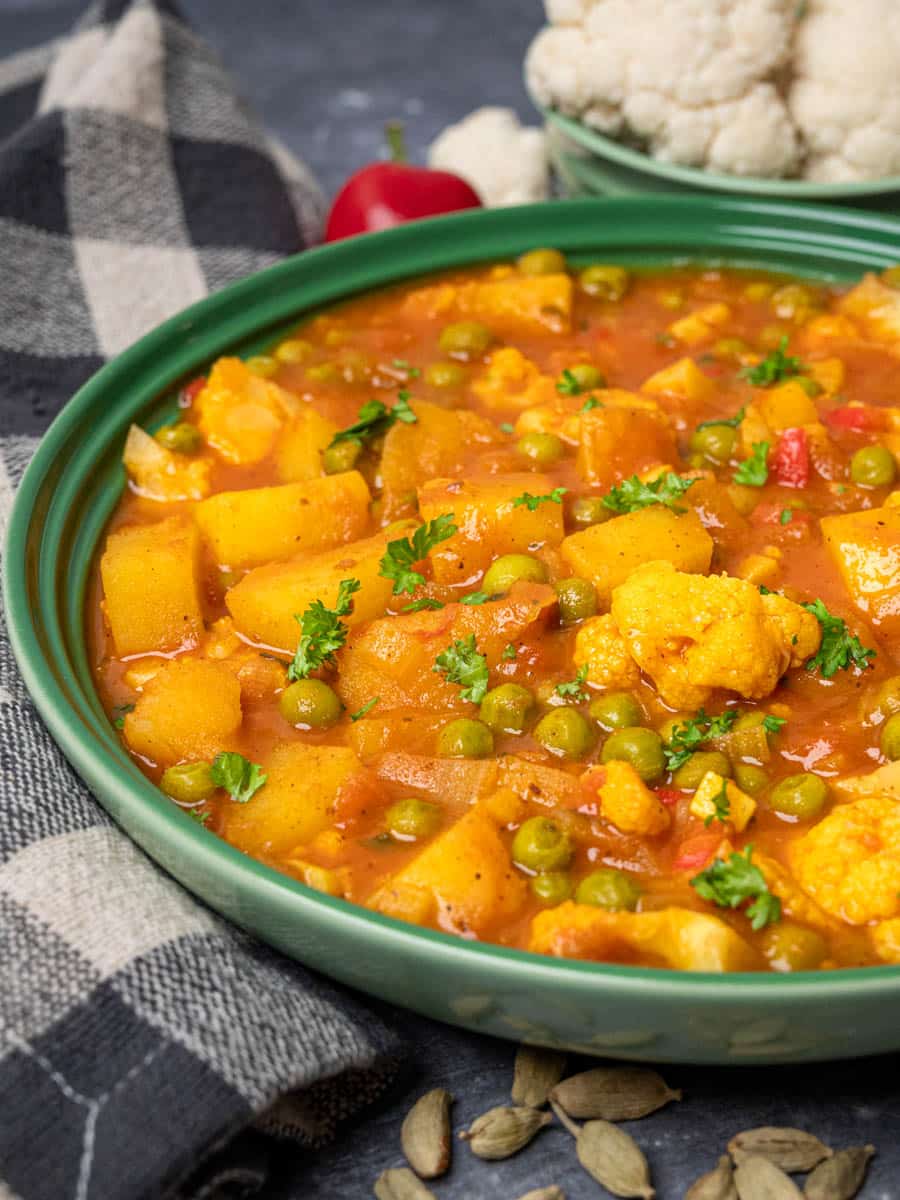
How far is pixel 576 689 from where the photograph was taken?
3.76m

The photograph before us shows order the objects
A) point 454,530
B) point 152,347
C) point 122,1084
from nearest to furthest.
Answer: point 122,1084 < point 454,530 < point 152,347

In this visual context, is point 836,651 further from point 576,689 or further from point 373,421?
point 373,421

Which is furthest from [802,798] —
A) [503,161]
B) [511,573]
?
[503,161]

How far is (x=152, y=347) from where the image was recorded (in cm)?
488

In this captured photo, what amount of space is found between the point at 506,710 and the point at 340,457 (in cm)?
123

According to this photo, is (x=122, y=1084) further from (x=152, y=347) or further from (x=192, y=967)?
(x=152, y=347)

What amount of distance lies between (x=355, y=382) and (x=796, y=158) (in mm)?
2286

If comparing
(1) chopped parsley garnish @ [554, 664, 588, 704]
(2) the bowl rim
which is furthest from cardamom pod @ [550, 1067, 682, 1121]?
(2) the bowl rim

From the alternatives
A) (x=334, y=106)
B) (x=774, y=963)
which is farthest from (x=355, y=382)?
(x=334, y=106)

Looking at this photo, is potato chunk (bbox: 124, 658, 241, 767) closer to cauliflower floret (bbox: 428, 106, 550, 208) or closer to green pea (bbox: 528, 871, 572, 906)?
green pea (bbox: 528, 871, 572, 906)

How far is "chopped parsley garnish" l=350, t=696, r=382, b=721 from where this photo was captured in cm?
375

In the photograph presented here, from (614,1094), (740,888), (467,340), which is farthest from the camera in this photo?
(467,340)

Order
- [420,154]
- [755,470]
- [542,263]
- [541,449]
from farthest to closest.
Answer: [420,154] < [542,263] < [541,449] < [755,470]

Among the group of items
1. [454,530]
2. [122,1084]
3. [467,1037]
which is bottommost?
[467,1037]
